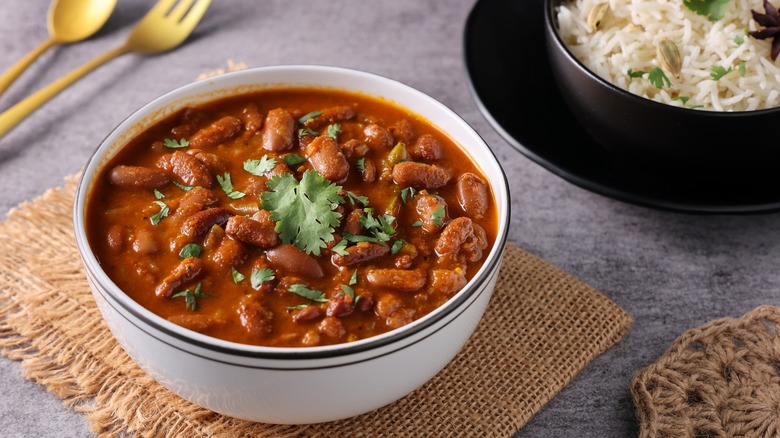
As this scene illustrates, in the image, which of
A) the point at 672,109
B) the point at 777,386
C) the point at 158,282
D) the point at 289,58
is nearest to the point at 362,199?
the point at 158,282

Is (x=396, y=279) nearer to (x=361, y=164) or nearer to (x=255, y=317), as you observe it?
(x=255, y=317)

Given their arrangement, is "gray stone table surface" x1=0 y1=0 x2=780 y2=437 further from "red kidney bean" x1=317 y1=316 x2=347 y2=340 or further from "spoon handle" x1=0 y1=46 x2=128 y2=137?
"red kidney bean" x1=317 y1=316 x2=347 y2=340

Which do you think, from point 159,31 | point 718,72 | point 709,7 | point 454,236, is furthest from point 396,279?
point 159,31

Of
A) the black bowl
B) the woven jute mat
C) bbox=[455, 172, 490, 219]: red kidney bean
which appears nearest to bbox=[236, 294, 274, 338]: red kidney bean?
the woven jute mat

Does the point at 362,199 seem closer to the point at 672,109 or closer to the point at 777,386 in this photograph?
the point at 672,109

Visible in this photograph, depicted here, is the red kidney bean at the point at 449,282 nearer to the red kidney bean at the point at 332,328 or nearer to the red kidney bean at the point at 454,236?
the red kidney bean at the point at 454,236

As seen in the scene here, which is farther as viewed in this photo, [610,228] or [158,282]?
[610,228]
